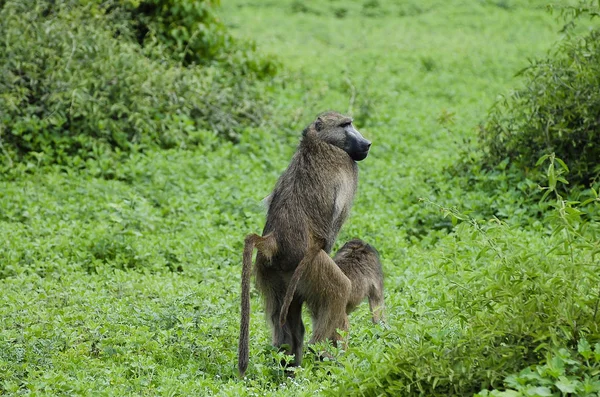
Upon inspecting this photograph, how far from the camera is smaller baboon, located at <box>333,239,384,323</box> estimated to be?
16.5 feet

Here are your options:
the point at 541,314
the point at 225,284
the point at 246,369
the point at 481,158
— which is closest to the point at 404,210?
the point at 481,158

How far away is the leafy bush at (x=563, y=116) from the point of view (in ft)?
25.0

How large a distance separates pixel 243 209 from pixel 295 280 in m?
3.22

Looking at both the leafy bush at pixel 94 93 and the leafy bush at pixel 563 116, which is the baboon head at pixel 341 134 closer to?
the leafy bush at pixel 563 116

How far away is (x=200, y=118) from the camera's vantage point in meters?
9.79

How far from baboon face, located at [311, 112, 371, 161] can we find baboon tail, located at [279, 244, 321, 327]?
835 mm

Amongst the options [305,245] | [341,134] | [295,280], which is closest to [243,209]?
[341,134]

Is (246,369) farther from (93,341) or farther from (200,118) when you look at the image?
(200,118)

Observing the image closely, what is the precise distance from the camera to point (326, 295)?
15.6ft

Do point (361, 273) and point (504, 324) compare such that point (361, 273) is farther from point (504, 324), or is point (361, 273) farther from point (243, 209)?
point (243, 209)

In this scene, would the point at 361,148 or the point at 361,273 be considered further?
the point at 361,148

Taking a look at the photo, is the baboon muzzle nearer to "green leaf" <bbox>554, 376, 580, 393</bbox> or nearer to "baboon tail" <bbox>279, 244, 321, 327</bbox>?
"baboon tail" <bbox>279, 244, 321, 327</bbox>

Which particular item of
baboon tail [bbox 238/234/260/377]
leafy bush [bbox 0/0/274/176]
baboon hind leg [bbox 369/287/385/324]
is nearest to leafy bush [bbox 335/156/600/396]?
baboon tail [bbox 238/234/260/377]

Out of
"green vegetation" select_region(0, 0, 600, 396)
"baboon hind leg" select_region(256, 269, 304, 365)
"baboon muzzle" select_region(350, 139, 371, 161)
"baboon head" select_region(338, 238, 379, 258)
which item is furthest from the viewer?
"baboon muzzle" select_region(350, 139, 371, 161)
